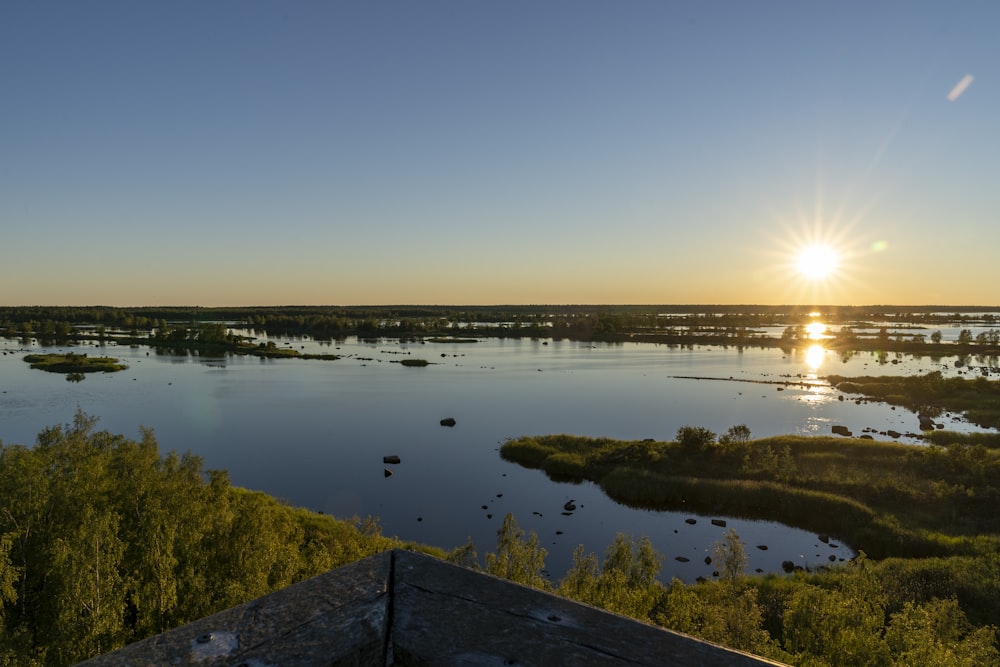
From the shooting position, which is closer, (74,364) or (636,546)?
(636,546)

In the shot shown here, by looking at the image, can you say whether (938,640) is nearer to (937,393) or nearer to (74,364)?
(937,393)

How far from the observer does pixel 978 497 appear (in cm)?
3803

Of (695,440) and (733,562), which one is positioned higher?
(695,440)

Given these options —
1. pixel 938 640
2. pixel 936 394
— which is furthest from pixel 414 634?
pixel 936 394

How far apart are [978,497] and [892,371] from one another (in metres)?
71.3

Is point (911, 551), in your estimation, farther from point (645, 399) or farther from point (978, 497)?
point (645, 399)

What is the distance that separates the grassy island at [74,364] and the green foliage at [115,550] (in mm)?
75680

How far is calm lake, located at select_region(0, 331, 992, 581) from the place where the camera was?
1508 inches

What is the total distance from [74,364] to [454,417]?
228 feet

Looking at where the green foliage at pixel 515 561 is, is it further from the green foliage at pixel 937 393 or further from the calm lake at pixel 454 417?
the green foliage at pixel 937 393

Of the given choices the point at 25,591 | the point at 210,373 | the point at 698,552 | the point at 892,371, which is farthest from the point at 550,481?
the point at 892,371

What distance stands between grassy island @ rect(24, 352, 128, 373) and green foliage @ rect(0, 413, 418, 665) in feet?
248

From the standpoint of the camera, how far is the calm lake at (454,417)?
38.3m

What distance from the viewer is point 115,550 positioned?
1953 cm
